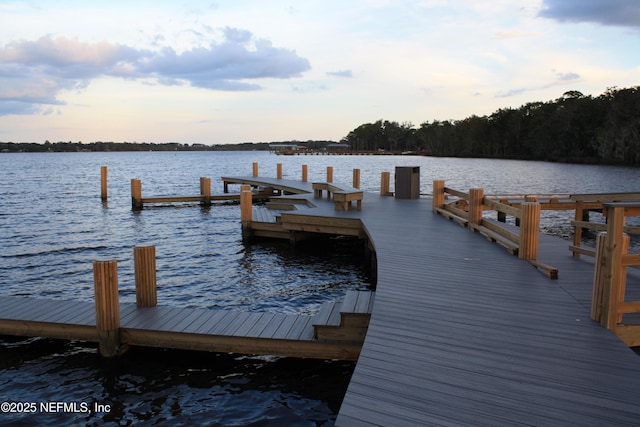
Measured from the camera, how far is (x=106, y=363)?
664 centimetres

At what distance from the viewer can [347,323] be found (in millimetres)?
6047

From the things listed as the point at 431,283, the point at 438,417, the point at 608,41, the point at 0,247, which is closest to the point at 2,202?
the point at 0,247

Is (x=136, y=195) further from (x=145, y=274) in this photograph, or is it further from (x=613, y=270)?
(x=613, y=270)

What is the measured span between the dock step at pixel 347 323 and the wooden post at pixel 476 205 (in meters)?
5.37

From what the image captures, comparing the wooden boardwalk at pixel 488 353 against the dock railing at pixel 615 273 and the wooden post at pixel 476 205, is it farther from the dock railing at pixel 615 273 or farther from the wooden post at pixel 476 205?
the wooden post at pixel 476 205

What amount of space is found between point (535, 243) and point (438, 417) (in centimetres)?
568

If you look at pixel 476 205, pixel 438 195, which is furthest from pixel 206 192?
pixel 476 205

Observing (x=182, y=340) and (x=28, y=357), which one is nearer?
(x=182, y=340)

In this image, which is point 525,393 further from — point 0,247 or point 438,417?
point 0,247

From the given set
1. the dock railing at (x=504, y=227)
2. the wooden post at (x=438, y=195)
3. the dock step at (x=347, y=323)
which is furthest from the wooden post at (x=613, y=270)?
the wooden post at (x=438, y=195)

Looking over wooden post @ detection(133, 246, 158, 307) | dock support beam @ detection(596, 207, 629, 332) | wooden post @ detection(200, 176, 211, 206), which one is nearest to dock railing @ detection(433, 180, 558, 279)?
dock support beam @ detection(596, 207, 629, 332)

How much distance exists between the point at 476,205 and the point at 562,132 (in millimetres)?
87586

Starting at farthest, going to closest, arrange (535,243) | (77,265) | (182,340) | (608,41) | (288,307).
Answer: (608,41) < (77,265) < (288,307) < (535,243) < (182,340)

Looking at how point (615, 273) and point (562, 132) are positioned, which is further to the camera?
point (562, 132)
